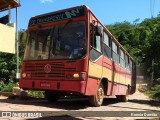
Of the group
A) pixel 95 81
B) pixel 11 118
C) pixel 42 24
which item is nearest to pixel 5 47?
pixel 42 24

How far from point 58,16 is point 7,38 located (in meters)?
10.1

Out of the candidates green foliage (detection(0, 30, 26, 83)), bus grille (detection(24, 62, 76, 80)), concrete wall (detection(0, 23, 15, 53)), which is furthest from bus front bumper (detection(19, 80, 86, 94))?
green foliage (detection(0, 30, 26, 83))

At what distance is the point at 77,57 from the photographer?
10000mm

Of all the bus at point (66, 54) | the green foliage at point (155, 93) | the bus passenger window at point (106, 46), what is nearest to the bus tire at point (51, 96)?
the bus at point (66, 54)

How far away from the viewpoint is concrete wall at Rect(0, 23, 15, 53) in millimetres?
19656

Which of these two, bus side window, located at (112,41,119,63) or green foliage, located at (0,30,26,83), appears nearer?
bus side window, located at (112,41,119,63)

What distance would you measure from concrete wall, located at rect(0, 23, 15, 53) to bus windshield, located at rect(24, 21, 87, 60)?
8.88 metres

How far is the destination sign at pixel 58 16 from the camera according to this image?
10469mm

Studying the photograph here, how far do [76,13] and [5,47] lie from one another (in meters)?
10.5

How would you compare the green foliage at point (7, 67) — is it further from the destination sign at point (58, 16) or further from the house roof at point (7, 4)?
the destination sign at point (58, 16)

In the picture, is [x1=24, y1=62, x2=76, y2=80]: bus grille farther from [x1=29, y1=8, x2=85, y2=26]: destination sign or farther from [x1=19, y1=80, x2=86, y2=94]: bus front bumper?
[x1=29, y1=8, x2=85, y2=26]: destination sign

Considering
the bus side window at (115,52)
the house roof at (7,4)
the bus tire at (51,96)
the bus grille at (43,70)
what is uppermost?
the house roof at (7,4)

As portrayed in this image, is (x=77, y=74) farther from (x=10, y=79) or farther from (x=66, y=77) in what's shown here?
(x=10, y=79)

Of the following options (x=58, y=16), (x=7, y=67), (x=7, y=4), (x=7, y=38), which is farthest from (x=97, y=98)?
(x=7, y=4)
